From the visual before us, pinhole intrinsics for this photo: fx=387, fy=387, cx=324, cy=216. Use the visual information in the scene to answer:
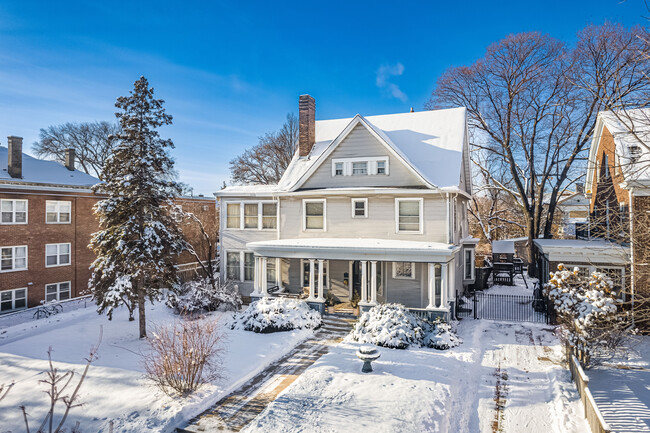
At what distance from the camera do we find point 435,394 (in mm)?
10102

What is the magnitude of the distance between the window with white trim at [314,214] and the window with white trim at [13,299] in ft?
58.8

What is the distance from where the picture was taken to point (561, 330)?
44.1 feet

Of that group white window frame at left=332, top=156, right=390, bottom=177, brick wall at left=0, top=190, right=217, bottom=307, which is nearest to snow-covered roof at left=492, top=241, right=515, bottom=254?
white window frame at left=332, top=156, right=390, bottom=177

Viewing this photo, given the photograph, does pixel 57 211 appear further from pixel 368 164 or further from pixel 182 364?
pixel 182 364

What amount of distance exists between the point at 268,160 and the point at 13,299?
25.3m

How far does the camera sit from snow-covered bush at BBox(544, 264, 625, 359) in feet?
39.7

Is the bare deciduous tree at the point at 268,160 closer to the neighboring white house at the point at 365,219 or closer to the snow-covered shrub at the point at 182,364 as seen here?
the neighboring white house at the point at 365,219

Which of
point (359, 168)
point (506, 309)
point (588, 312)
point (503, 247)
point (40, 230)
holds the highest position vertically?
point (359, 168)

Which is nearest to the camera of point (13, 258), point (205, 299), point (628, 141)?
point (628, 141)

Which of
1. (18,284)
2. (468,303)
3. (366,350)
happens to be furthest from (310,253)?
(18,284)

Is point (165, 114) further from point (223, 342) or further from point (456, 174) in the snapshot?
point (456, 174)

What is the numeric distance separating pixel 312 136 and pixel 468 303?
43.6ft

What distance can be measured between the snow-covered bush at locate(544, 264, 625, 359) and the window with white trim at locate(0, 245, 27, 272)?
28160mm

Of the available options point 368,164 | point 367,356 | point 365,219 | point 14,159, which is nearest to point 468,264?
point 365,219
